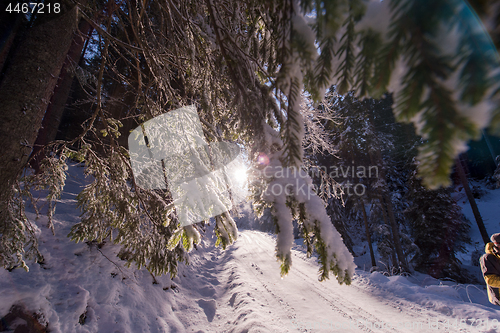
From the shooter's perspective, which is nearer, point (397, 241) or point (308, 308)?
point (308, 308)

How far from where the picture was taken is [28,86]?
2369mm

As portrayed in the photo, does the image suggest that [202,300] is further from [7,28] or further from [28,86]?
[7,28]

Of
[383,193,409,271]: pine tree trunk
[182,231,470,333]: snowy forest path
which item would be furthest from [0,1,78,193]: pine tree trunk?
[383,193,409,271]: pine tree trunk

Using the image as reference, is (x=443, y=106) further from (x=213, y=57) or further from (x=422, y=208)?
(x=422, y=208)

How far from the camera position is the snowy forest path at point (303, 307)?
4.29 meters

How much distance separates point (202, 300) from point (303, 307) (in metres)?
2.66

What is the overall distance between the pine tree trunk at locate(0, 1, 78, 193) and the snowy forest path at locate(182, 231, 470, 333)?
444 centimetres

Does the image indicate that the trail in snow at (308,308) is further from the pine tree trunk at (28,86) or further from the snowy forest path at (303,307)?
the pine tree trunk at (28,86)

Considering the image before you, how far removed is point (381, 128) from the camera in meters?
13.9

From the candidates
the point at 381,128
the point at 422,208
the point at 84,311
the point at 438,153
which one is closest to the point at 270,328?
the point at 84,311

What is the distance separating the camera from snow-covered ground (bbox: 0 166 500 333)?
3.13 metres

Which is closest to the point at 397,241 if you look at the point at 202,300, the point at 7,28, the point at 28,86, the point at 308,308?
the point at 308,308

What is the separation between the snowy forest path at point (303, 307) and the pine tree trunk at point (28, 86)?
444cm

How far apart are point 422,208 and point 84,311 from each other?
1598 centimetres
